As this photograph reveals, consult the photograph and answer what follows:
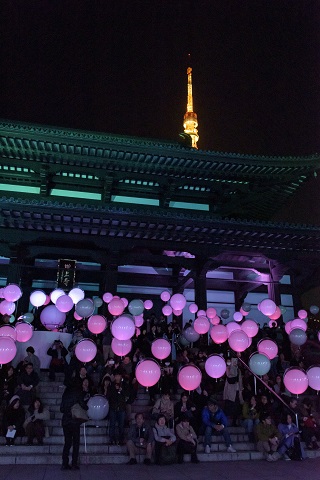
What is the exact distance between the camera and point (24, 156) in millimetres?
14094

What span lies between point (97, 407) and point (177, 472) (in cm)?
196

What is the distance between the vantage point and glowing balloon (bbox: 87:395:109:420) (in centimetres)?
778

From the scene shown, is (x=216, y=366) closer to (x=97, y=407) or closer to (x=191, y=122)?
(x=97, y=407)

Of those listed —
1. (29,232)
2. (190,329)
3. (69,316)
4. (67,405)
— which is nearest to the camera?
(67,405)

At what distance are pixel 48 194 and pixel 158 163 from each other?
4.36 metres

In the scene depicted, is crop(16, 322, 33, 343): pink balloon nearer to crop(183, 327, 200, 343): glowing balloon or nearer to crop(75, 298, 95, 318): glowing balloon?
crop(75, 298, 95, 318): glowing balloon

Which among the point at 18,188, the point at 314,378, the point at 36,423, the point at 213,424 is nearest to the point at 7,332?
the point at 36,423

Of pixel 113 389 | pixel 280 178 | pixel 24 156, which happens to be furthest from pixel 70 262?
pixel 280 178

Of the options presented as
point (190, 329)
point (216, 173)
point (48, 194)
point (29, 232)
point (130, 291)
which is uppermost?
point (216, 173)

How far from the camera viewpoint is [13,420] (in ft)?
25.8

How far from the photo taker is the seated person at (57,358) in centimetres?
1026

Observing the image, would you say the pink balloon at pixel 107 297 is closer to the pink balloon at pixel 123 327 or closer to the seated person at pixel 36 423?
the pink balloon at pixel 123 327

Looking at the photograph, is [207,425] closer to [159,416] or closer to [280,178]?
[159,416]

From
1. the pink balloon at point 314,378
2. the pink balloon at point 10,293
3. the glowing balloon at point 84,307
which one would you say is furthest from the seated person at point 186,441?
the pink balloon at point 10,293
